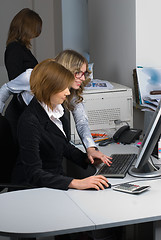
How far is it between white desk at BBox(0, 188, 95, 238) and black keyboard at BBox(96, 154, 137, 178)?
31 cm

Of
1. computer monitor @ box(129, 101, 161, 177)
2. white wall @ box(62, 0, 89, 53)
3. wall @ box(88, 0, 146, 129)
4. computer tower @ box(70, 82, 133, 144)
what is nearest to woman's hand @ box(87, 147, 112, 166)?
computer monitor @ box(129, 101, 161, 177)

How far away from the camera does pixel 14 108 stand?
2812mm

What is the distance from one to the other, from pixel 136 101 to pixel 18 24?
3.41 ft

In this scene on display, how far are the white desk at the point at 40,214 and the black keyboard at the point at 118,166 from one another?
1.03 feet

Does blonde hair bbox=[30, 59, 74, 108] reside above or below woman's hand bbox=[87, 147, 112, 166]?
above

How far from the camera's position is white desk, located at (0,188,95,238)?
147cm

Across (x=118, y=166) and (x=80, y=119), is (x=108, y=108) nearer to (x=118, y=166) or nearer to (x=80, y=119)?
(x=80, y=119)

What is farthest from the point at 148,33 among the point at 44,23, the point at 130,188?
the point at 44,23

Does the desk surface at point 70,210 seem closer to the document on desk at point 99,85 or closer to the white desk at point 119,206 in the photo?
the white desk at point 119,206

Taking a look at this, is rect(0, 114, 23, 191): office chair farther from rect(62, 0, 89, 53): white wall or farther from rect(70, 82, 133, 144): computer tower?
rect(62, 0, 89, 53): white wall

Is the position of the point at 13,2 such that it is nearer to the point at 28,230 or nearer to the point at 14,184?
the point at 14,184

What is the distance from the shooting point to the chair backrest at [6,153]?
2.30 metres

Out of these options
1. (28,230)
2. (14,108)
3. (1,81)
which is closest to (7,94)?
(14,108)

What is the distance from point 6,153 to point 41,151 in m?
0.29
